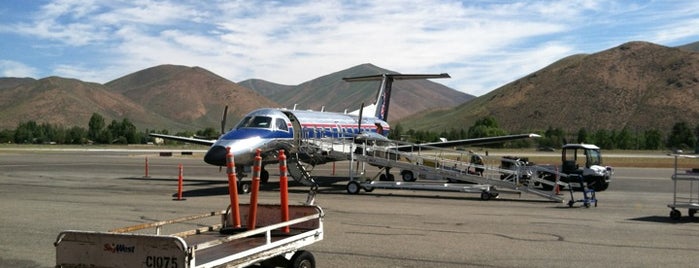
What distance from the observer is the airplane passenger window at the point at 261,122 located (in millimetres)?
22508

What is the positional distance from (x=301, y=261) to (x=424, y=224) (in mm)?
6365

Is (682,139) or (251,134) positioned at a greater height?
(682,139)

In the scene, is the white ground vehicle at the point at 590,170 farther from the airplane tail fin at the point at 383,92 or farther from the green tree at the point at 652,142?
the green tree at the point at 652,142

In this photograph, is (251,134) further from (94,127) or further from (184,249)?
(94,127)

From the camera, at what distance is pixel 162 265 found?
19.5 ft

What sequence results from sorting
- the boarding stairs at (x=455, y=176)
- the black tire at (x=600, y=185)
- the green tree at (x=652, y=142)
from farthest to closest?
the green tree at (x=652, y=142)
the black tire at (x=600, y=185)
the boarding stairs at (x=455, y=176)

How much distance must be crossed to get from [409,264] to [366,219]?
526 centimetres

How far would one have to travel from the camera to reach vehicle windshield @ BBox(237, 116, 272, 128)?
73.8ft

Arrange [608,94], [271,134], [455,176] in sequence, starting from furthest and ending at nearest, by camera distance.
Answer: [608,94], [271,134], [455,176]

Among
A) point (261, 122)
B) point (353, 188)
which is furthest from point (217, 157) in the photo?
point (353, 188)

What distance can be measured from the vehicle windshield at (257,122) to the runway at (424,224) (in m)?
2.30

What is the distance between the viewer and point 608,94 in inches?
5143

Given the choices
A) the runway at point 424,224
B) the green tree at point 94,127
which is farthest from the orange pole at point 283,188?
the green tree at point 94,127

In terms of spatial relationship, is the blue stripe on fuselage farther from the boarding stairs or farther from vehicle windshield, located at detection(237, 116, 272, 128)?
the boarding stairs
